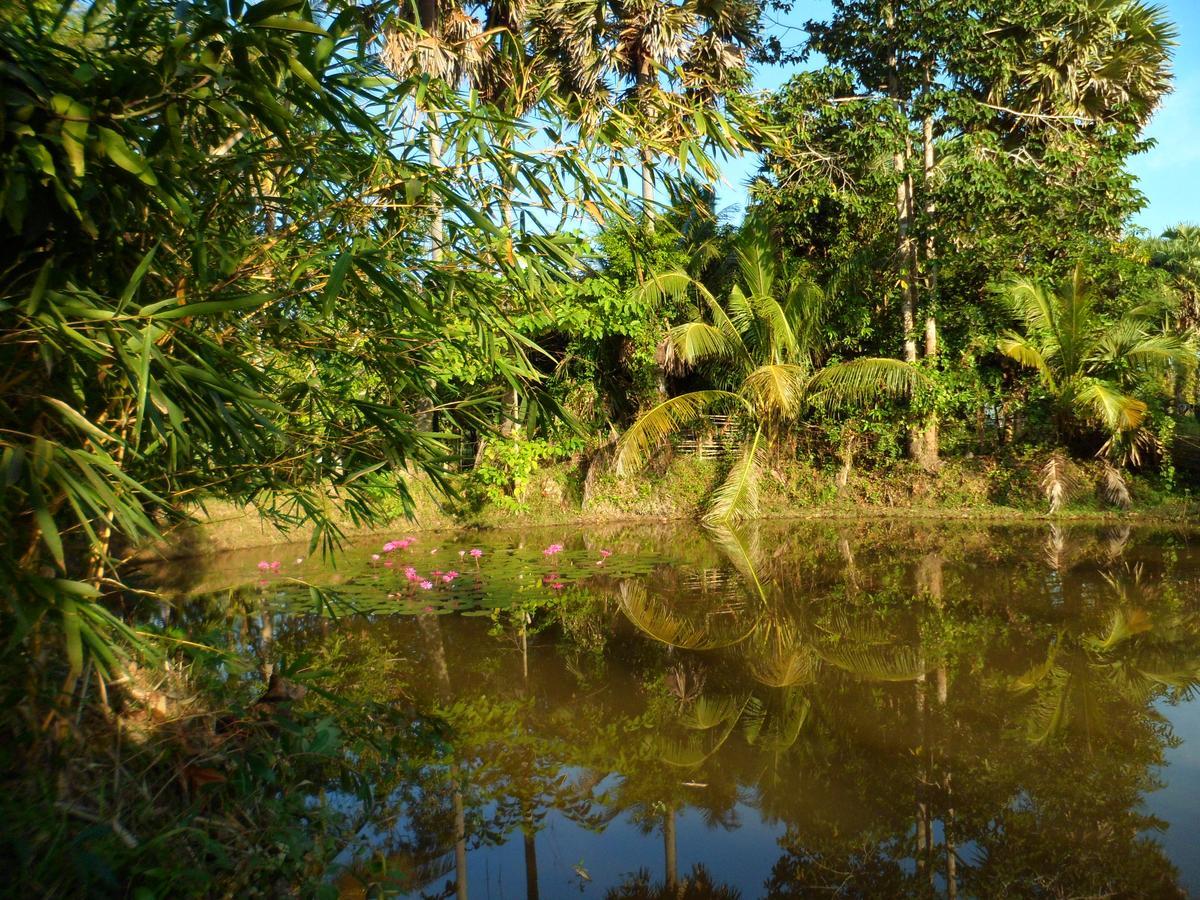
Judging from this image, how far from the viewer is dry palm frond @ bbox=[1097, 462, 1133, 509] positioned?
38.9 ft

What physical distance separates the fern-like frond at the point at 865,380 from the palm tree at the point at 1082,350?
1616 mm

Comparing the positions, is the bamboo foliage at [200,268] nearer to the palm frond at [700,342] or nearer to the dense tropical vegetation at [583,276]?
the dense tropical vegetation at [583,276]

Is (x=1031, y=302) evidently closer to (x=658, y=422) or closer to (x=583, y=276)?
(x=658, y=422)

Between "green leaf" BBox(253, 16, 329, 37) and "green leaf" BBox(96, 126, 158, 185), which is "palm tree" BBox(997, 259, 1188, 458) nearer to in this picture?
"green leaf" BBox(253, 16, 329, 37)

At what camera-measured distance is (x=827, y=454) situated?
48.7ft

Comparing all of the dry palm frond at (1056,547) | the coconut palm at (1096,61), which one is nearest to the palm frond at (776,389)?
the dry palm frond at (1056,547)

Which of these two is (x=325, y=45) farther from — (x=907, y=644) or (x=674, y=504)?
(x=674, y=504)

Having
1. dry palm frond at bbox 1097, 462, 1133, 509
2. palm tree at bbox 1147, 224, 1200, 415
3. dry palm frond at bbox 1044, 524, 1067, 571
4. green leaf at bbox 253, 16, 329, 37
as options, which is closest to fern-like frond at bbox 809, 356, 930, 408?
dry palm frond at bbox 1097, 462, 1133, 509

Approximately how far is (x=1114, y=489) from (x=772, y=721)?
10237 millimetres

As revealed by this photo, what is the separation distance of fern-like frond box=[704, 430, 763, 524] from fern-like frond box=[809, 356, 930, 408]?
61.1 inches

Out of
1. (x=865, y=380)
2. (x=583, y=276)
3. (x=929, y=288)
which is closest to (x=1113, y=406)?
(x=865, y=380)

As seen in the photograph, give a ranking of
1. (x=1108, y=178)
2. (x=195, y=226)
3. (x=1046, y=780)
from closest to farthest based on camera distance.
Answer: (x=195, y=226) → (x=1046, y=780) → (x=1108, y=178)

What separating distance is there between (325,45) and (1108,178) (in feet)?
45.8

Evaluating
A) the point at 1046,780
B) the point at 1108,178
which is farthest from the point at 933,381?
the point at 1046,780
